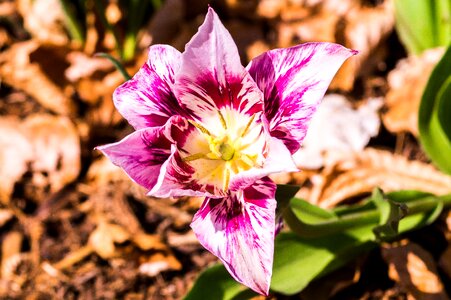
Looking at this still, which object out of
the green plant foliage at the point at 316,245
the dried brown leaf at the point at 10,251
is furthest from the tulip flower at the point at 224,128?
the dried brown leaf at the point at 10,251

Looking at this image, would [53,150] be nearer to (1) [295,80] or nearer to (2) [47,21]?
(2) [47,21]

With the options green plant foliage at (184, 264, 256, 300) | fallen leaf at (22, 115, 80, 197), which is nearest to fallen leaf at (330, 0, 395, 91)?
fallen leaf at (22, 115, 80, 197)

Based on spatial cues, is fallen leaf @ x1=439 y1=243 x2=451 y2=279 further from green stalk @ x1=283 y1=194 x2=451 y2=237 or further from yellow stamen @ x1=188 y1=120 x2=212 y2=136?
yellow stamen @ x1=188 y1=120 x2=212 y2=136

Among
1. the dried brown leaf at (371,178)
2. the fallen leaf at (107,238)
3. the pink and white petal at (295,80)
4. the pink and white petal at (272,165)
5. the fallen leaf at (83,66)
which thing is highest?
the pink and white petal at (295,80)

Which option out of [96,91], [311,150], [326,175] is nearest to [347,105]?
[311,150]

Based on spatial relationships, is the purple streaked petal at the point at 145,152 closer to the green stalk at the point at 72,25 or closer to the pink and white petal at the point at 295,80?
the pink and white petal at the point at 295,80

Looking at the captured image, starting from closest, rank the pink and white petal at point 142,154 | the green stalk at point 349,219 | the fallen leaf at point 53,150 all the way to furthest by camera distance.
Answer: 1. the pink and white petal at point 142,154
2. the green stalk at point 349,219
3. the fallen leaf at point 53,150

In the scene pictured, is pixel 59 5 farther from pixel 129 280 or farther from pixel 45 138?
pixel 129 280
